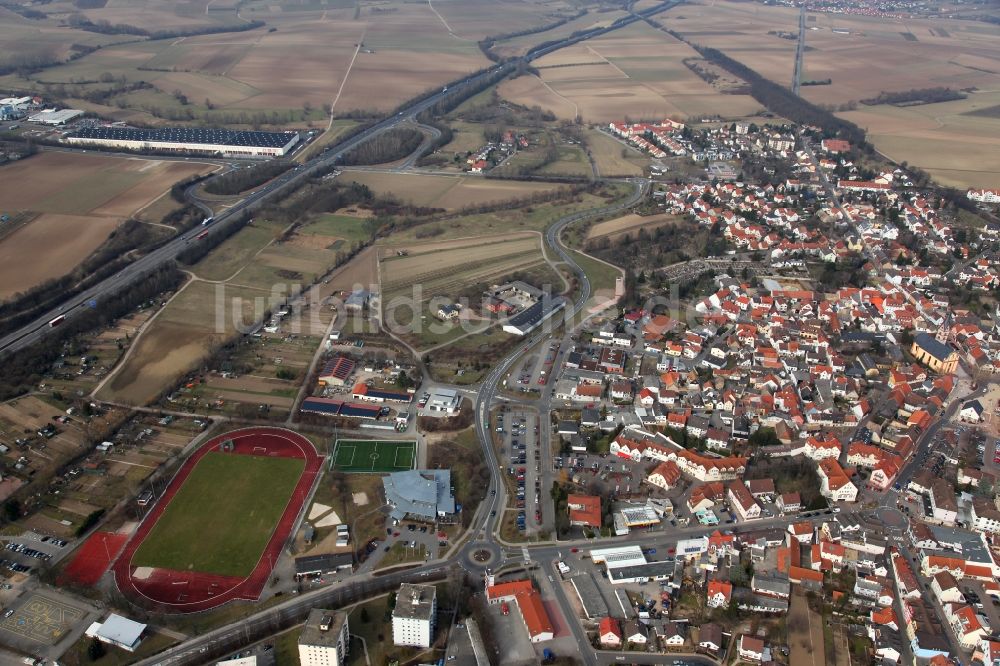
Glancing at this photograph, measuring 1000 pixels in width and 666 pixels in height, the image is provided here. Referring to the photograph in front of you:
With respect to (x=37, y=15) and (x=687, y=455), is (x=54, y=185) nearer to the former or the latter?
(x=687, y=455)

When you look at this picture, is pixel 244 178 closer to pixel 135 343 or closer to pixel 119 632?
pixel 135 343

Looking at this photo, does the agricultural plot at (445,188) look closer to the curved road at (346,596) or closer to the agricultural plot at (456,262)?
the agricultural plot at (456,262)

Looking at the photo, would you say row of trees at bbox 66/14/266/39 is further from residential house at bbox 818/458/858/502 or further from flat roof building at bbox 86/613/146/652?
residential house at bbox 818/458/858/502

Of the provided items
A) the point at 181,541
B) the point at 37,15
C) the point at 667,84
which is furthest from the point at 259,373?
the point at 37,15

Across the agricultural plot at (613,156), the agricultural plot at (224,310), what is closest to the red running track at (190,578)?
the agricultural plot at (224,310)

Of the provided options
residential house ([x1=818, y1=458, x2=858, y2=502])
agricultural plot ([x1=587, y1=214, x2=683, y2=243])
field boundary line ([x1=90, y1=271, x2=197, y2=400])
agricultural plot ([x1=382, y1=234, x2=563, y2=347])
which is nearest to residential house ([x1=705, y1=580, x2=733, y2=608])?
residential house ([x1=818, y1=458, x2=858, y2=502])
